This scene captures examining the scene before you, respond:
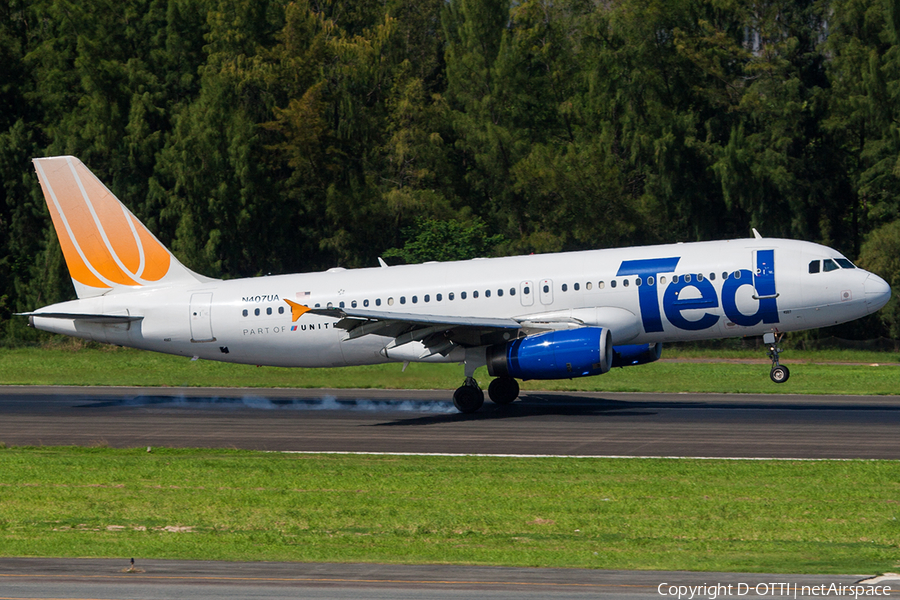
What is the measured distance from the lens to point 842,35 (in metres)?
62.1

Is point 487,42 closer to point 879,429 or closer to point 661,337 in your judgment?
point 661,337

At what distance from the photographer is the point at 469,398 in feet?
99.9

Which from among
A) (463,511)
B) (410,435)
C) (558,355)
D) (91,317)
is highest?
(91,317)

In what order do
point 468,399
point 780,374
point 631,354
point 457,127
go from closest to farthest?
point 780,374
point 468,399
point 631,354
point 457,127

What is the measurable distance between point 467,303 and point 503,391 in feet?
11.1

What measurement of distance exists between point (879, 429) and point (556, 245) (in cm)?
3848

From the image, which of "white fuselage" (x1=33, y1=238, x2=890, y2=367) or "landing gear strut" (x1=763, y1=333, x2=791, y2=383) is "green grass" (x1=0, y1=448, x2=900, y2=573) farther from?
"white fuselage" (x1=33, y1=238, x2=890, y2=367)

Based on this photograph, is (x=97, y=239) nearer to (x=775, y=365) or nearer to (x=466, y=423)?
(x=466, y=423)

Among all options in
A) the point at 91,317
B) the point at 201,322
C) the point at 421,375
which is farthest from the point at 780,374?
the point at 91,317

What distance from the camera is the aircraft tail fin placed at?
33469mm

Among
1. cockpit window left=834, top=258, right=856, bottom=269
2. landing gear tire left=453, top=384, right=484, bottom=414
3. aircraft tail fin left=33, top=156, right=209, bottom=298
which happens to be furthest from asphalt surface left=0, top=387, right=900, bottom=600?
cockpit window left=834, top=258, right=856, bottom=269

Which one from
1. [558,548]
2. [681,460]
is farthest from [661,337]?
[558,548]

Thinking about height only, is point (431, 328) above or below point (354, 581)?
above

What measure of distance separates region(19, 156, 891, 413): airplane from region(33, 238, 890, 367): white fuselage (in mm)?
44
